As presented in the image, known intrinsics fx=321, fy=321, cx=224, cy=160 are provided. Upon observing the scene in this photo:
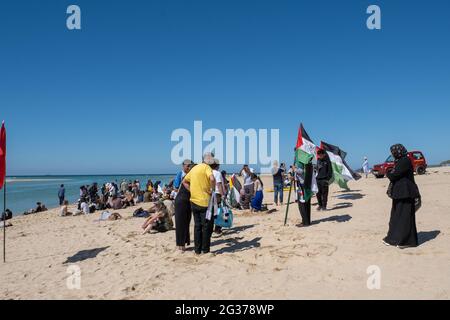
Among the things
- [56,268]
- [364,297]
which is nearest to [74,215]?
[56,268]

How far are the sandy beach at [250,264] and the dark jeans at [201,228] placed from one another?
0.75 feet

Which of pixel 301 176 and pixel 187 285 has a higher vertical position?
pixel 301 176

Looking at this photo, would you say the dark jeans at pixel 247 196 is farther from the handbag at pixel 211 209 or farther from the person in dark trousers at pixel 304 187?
the handbag at pixel 211 209

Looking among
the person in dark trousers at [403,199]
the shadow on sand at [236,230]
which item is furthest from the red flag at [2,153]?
the person in dark trousers at [403,199]

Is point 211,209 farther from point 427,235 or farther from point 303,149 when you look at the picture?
point 427,235

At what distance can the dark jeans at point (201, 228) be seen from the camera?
565 centimetres

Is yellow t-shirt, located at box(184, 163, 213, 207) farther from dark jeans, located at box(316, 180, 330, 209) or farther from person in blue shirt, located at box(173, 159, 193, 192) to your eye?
dark jeans, located at box(316, 180, 330, 209)

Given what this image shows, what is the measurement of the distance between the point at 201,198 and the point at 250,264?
1392 mm

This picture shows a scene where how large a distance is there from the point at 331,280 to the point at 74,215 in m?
13.5

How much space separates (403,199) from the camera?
17.8ft

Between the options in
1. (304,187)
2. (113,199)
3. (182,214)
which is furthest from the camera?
(113,199)

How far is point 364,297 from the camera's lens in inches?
141

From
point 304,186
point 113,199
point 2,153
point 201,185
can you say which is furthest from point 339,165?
point 2,153

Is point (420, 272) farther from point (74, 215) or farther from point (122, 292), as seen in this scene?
point (74, 215)
